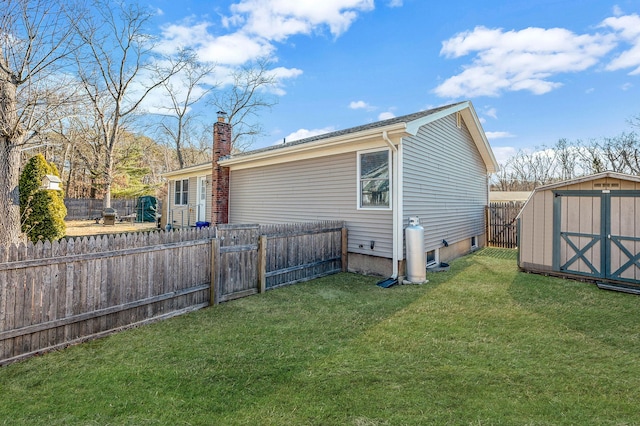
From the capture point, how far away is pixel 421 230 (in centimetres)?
663

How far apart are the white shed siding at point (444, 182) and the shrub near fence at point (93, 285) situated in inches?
184

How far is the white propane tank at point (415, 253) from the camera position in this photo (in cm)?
660

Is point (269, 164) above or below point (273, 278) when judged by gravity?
above

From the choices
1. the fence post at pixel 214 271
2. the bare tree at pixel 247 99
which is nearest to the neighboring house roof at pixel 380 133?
the fence post at pixel 214 271

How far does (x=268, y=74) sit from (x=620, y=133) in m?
27.6

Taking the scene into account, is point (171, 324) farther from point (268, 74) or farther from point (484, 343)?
point (268, 74)

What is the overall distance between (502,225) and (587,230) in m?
5.61

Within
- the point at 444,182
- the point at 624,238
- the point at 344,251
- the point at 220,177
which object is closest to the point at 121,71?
the point at 220,177

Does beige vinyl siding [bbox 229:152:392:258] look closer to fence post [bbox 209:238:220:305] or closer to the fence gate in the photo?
the fence gate

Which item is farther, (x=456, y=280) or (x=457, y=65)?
(x=457, y=65)

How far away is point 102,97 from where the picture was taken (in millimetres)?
21250

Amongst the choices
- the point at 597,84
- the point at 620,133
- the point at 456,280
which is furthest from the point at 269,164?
the point at 620,133

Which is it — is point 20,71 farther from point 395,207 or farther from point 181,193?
point 181,193

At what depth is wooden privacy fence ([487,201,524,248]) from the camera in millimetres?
11695
